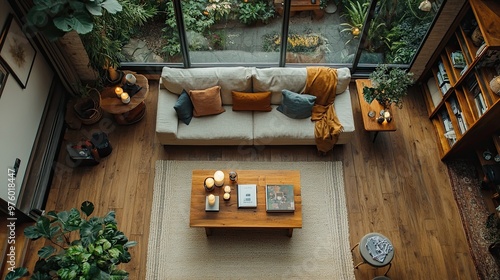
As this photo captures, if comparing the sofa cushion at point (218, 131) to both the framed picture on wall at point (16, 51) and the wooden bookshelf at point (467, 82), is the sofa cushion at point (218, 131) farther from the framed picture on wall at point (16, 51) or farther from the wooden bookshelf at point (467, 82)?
the wooden bookshelf at point (467, 82)

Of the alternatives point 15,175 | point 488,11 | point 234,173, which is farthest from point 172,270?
point 488,11

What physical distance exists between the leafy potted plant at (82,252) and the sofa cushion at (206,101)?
5.74 ft

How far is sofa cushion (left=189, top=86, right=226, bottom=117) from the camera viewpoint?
4.81 meters

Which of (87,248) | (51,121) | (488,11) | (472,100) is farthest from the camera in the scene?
(51,121)

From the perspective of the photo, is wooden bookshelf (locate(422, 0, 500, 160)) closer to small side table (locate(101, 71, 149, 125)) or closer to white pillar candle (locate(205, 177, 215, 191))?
white pillar candle (locate(205, 177, 215, 191))

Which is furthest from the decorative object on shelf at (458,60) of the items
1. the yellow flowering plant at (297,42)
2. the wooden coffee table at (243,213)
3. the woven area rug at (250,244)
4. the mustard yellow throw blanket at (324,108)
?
the wooden coffee table at (243,213)

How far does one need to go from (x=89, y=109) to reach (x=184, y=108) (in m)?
1.23

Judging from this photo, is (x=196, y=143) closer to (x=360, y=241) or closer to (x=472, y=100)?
(x=360, y=241)

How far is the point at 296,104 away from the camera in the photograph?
15.8ft

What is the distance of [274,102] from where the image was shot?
200 inches

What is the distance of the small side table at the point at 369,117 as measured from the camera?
4.90 m

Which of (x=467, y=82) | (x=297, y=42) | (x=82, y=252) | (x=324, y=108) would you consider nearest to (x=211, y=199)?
(x=82, y=252)

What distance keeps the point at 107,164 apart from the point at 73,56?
130 cm

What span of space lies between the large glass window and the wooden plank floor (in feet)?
2.36
